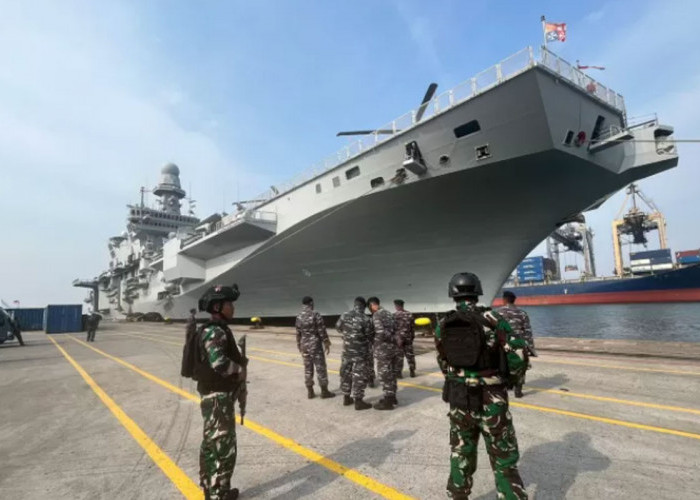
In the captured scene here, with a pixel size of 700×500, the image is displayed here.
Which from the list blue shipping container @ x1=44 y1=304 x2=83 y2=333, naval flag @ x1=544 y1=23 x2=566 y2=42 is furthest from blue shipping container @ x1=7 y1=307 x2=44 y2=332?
naval flag @ x1=544 y1=23 x2=566 y2=42

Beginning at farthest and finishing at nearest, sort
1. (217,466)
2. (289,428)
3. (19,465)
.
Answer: (289,428)
(19,465)
(217,466)

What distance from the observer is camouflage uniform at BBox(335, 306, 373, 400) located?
18.0 feet

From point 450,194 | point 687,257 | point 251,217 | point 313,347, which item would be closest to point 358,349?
point 313,347

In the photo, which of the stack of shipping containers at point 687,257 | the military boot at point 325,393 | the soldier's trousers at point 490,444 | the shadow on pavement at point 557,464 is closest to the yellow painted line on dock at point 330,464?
the soldier's trousers at point 490,444

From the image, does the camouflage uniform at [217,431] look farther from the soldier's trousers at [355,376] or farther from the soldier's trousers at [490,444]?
the soldier's trousers at [355,376]

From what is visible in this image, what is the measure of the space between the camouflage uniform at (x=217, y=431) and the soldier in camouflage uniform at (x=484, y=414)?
5.65 feet

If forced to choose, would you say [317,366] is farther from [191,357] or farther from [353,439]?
[191,357]

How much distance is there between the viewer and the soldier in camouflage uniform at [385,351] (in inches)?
212

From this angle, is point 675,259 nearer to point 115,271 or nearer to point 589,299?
point 589,299

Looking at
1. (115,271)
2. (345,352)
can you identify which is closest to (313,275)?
(345,352)

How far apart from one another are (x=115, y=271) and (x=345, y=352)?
53023mm

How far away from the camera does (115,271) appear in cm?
4853

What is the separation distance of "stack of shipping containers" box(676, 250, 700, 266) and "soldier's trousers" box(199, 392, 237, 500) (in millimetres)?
71320

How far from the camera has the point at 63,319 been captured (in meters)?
31.7
